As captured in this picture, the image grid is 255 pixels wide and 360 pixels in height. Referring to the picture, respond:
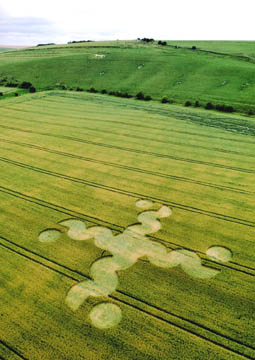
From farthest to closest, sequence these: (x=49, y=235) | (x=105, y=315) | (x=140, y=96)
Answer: (x=140, y=96)
(x=49, y=235)
(x=105, y=315)

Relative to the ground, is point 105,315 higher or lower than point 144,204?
lower

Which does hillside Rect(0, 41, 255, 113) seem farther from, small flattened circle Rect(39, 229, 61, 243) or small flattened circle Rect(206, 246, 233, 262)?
small flattened circle Rect(39, 229, 61, 243)

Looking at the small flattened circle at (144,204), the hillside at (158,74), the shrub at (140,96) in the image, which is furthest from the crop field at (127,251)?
the shrub at (140,96)

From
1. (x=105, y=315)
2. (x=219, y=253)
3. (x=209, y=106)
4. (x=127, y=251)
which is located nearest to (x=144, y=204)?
(x=127, y=251)

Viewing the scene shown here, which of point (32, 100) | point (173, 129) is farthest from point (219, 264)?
point (32, 100)

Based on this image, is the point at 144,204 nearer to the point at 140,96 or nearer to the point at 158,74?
the point at 140,96

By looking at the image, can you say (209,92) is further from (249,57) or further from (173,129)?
(249,57)

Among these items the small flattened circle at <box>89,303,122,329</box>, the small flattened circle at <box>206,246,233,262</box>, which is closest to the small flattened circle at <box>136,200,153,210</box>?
the small flattened circle at <box>206,246,233,262</box>
